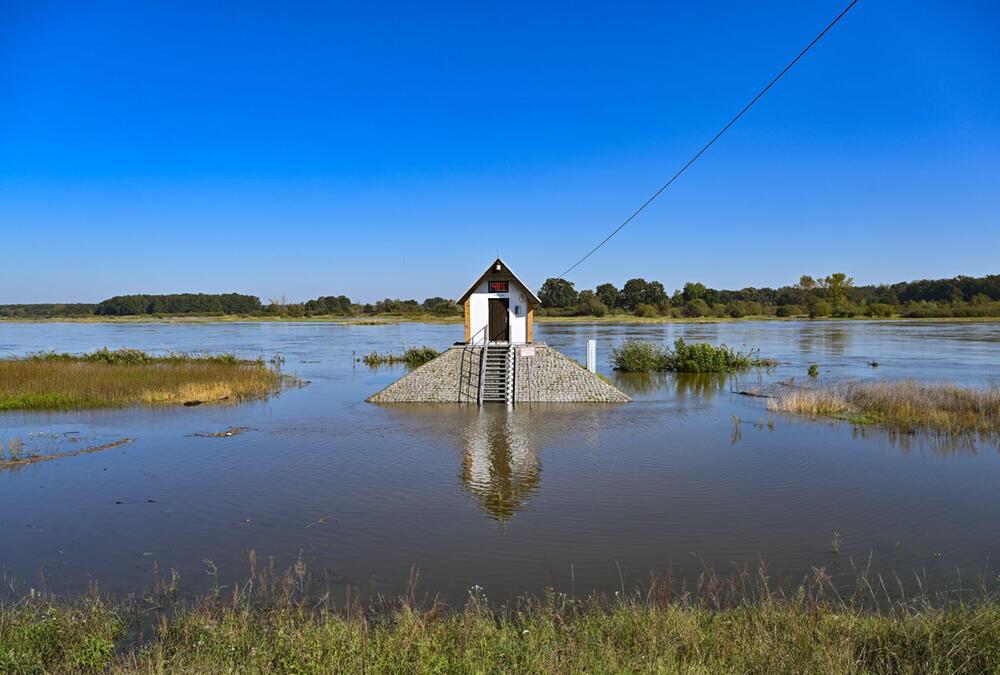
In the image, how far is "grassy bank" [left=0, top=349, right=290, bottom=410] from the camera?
22.2 meters

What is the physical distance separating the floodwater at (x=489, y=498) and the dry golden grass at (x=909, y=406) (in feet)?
4.03

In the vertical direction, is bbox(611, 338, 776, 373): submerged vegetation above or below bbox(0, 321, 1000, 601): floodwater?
above

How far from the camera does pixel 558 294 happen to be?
129 meters

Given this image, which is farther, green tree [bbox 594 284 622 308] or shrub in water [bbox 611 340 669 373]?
green tree [bbox 594 284 622 308]

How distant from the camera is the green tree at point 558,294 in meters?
128

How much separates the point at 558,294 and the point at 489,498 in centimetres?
11850

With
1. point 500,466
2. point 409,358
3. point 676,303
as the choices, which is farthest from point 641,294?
point 500,466

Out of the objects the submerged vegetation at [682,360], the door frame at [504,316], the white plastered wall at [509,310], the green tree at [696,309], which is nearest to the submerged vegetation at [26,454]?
the white plastered wall at [509,310]

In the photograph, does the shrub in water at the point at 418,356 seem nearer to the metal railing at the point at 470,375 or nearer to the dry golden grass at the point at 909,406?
the metal railing at the point at 470,375

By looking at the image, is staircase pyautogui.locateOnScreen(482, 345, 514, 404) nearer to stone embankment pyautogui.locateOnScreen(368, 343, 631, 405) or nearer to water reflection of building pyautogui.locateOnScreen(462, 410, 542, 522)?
stone embankment pyautogui.locateOnScreen(368, 343, 631, 405)

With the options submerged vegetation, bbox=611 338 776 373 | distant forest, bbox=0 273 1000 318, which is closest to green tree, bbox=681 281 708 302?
distant forest, bbox=0 273 1000 318

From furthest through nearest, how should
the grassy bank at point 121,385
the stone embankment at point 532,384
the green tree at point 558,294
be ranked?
the green tree at point 558,294 < the grassy bank at point 121,385 < the stone embankment at point 532,384

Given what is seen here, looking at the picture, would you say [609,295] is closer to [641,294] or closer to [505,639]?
[641,294]

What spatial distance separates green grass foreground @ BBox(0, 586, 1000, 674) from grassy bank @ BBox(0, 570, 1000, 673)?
0.01m
